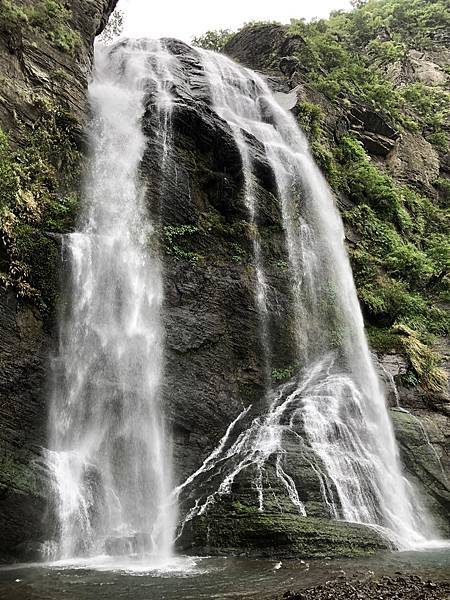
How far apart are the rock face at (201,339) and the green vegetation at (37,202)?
56cm

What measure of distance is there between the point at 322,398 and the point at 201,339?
10.8 ft

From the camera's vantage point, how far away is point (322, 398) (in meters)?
11.7

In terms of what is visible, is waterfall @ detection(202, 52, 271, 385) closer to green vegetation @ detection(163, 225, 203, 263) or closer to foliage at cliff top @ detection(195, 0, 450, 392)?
green vegetation @ detection(163, 225, 203, 263)

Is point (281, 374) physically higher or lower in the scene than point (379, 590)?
higher

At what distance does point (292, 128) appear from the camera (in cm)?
2084

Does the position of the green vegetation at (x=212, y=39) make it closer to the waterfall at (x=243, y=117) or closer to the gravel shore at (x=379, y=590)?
the waterfall at (x=243, y=117)

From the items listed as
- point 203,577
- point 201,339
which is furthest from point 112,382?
point 203,577

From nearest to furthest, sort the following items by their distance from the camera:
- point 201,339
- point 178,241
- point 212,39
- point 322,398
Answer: point 322,398
point 201,339
point 178,241
point 212,39

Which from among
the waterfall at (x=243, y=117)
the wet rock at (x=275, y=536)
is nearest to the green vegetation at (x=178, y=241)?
the waterfall at (x=243, y=117)

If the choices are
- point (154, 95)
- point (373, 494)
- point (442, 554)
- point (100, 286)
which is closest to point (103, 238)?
point (100, 286)

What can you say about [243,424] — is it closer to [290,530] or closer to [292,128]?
[290,530]

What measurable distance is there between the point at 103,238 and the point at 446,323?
11736 mm

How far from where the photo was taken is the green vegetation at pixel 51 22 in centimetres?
1608

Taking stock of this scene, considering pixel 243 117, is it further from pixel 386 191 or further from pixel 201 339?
pixel 201 339
